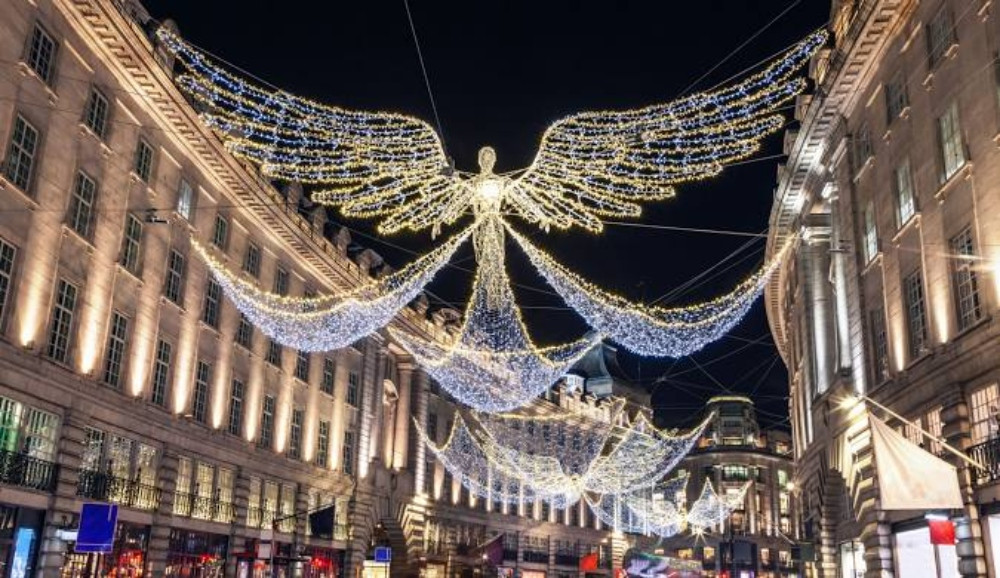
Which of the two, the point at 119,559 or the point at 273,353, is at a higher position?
the point at 273,353

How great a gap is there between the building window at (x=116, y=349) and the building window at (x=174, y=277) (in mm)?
3043

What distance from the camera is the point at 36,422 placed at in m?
24.8

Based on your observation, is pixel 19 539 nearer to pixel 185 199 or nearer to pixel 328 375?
pixel 185 199

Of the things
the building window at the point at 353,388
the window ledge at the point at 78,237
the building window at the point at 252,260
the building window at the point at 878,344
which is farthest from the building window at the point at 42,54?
the building window at the point at 353,388

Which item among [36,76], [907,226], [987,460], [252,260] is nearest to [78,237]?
[36,76]

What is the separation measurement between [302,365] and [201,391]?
9.13 m

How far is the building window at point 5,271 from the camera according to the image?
23422 millimetres

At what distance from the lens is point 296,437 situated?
42469 mm

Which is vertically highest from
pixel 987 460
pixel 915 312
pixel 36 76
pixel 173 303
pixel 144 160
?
pixel 144 160

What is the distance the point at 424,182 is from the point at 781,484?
340ft

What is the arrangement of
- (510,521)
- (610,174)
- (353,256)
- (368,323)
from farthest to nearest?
(510,521)
(353,256)
(368,323)
(610,174)

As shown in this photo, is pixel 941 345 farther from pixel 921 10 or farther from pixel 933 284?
pixel 921 10

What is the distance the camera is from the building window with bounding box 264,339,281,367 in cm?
4066

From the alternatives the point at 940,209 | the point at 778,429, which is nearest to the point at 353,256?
the point at 940,209
